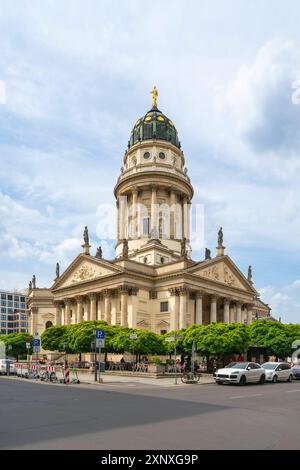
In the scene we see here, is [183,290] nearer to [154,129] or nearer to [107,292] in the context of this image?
[107,292]

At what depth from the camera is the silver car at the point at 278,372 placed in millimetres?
35031

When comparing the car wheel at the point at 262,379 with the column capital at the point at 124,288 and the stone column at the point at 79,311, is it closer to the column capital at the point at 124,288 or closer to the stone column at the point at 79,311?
the column capital at the point at 124,288

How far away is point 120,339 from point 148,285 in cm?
1873

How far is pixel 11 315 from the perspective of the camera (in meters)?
166

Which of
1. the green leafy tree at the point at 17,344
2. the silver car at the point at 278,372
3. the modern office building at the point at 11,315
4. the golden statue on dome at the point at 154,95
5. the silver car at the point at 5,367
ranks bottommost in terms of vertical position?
the modern office building at the point at 11,315

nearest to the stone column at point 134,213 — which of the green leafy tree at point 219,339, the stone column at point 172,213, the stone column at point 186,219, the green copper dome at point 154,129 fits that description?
the stone column at point 172,213

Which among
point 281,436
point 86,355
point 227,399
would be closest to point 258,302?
point 86,355

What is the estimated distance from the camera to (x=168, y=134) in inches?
3423

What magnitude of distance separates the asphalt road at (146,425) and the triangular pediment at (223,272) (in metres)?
46.7

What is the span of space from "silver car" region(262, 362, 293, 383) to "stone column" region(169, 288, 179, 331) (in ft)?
89.1

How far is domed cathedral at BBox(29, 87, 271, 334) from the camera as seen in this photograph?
64500mm

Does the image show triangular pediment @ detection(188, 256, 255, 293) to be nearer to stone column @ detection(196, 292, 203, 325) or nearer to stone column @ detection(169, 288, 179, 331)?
stone column @ detection(196, 292, 203, 325)
